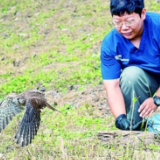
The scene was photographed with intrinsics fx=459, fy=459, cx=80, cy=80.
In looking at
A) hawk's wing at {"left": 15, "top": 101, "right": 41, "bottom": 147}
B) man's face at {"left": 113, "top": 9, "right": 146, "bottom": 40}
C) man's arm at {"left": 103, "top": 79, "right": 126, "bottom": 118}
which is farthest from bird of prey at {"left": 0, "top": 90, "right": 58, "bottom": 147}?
man's face at {"left": 113, "top": 9, "right": 146, "bottom": 40}

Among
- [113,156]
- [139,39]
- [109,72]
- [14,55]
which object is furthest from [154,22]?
[14,55]

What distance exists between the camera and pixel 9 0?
13188 mm

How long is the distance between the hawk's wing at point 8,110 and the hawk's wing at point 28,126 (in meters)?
0.26

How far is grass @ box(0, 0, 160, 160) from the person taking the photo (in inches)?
162

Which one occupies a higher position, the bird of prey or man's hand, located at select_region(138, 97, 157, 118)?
man's hand, located at select_region(138, 97, 157, 118)

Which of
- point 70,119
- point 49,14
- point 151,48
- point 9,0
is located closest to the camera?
point 151,48

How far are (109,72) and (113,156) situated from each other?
1025 millimetres

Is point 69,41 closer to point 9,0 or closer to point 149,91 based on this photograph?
point 9,0

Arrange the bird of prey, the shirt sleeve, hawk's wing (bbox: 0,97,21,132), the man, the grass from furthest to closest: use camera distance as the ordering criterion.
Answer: hawk's wing (bbox: 0,97,21,132) → the shirt sleeve → the bird of prey → the man → the grass

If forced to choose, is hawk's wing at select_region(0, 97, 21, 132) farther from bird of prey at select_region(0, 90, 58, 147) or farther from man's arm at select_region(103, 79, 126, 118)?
man's arm at select_region(103, 79, 126, 118)

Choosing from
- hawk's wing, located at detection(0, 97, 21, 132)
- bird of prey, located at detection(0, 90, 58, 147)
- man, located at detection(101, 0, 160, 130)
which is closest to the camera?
man, located at detection(101, 0, 160, 130)

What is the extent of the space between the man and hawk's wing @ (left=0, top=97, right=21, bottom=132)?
1043 mm

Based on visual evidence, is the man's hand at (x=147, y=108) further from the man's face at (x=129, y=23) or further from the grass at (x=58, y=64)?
the man's face at (x=129, y=23)

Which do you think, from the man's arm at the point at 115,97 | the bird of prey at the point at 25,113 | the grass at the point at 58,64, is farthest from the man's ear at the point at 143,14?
the bird of prey at the point at 25,113
